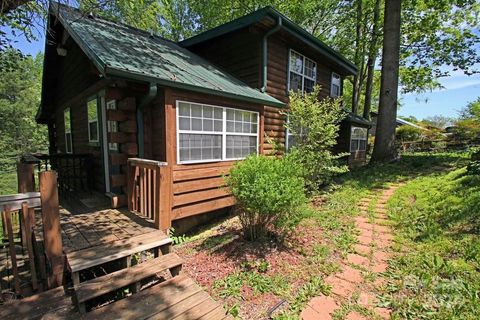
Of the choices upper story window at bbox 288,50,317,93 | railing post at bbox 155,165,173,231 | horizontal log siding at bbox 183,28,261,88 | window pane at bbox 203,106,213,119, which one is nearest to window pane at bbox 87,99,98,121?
window pane at bbox 203,106,213,119

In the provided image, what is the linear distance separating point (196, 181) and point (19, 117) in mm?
26909

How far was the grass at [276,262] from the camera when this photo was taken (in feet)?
9.67

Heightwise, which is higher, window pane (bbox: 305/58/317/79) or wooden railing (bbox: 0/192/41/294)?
window pane (bbox: 305/58/317/79)

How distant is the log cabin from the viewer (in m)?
4.65

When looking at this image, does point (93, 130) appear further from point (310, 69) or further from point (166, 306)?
point (310, 69)

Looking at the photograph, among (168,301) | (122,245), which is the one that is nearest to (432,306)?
(168,301)

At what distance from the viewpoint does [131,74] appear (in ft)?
13.6

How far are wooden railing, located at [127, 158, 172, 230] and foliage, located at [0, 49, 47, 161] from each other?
2260cm

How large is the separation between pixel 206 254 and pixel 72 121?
7208 millimetres

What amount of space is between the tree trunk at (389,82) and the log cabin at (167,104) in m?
3.45

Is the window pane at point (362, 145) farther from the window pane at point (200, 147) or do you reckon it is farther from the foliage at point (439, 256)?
the window pane at point (200, 147)

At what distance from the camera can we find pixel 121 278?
2.82 meters

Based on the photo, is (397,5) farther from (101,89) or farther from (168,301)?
(168,301)

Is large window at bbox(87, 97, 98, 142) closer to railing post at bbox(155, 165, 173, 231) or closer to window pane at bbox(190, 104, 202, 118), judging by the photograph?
window pane at bbox(190, 104, 202, 118)
